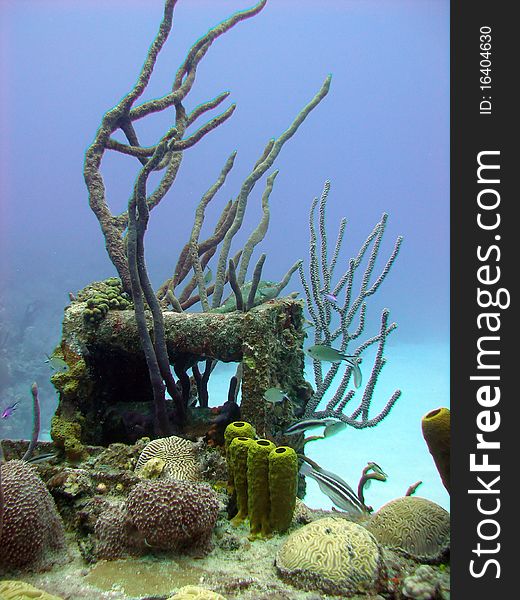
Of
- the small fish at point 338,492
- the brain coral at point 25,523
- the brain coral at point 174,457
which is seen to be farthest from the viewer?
the small fish at point 338,492

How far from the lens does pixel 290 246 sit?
81312 mm

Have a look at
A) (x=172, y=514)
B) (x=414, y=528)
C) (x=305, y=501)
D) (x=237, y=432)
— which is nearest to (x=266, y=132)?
(x=305, y=501)

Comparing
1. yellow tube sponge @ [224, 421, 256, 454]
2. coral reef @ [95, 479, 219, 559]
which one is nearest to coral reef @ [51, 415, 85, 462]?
coral reef @ [95, 479, 219, 559]

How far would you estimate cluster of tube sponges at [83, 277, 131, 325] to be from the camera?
360 centimetres

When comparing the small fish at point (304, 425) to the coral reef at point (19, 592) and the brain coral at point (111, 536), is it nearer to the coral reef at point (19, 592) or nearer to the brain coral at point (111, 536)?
the brain coral at point (111, 536)

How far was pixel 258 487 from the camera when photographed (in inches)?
90.2

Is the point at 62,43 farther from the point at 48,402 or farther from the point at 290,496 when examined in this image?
the point at 290,496

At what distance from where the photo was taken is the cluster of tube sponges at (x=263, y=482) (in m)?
2.18

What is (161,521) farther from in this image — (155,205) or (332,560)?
(155,205)

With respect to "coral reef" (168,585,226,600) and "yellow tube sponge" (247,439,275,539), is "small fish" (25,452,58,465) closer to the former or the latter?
"yellow tube sponge" (247,439,275,539)

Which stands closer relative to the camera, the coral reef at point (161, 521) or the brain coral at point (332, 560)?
the brain coral at point (332, 560)

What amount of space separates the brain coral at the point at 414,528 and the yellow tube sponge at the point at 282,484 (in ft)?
1.71

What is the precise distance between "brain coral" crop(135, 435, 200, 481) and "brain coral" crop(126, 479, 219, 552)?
1.65 ft

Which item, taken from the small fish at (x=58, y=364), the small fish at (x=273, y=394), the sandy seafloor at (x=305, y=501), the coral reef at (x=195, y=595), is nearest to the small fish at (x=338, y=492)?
the small fish at (x=273, y=394)
